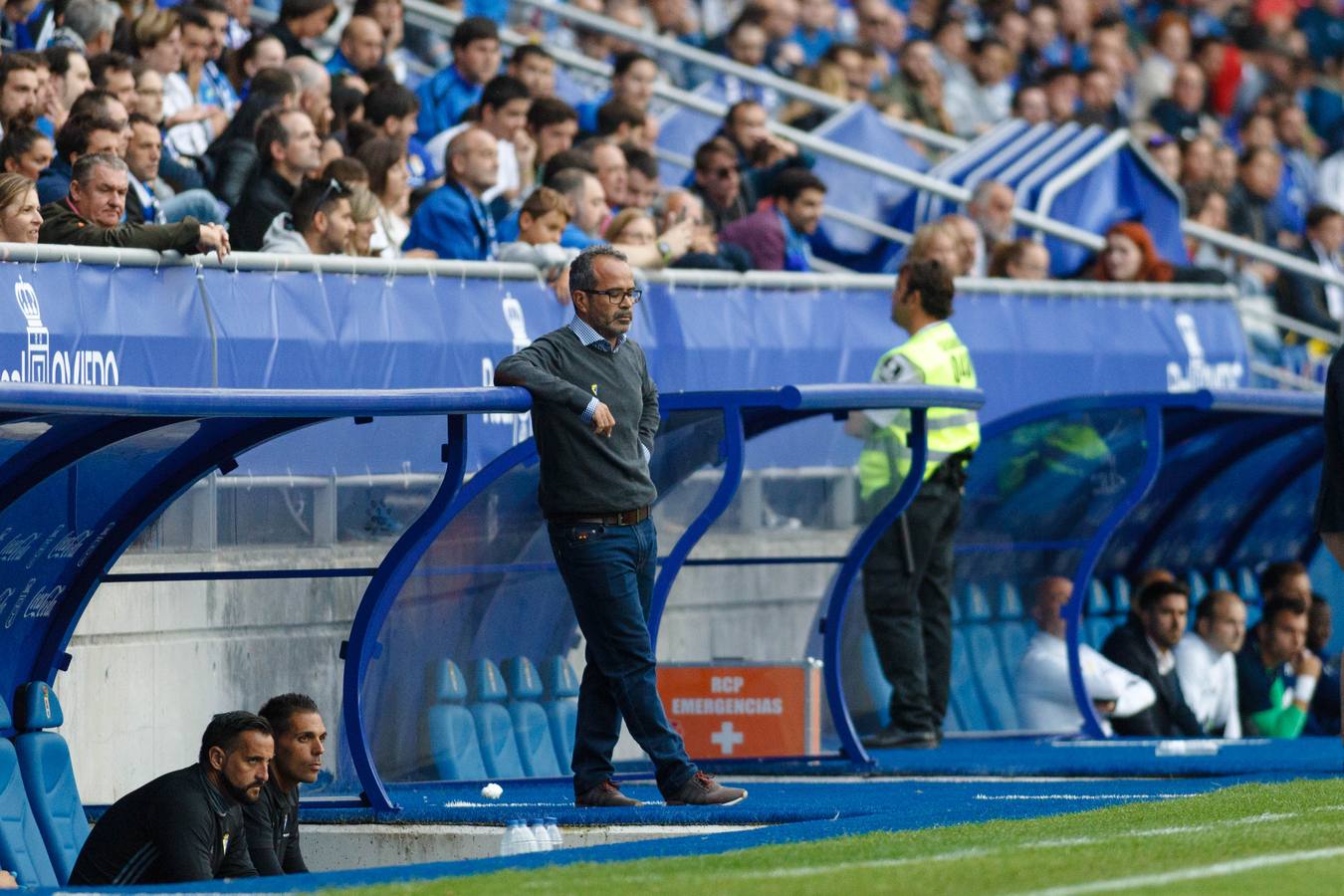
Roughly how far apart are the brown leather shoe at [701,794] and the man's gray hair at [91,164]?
3515 mm

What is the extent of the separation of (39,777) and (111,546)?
1.11 meters

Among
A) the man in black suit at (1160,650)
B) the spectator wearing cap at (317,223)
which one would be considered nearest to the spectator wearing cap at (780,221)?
the man in black suit at (1160,650)

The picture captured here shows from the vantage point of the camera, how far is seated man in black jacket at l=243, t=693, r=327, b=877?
910 centimetres

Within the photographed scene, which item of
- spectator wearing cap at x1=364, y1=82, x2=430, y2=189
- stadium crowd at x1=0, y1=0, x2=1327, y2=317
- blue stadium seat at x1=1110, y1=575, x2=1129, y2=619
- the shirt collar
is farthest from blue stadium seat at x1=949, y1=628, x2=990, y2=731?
the shirt collar

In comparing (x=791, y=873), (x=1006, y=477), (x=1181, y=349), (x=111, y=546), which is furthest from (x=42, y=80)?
(x=1181, y=349)

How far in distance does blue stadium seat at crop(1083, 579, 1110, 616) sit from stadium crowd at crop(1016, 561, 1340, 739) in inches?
8.8

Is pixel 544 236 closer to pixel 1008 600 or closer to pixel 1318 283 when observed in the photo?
pixel 1008 600

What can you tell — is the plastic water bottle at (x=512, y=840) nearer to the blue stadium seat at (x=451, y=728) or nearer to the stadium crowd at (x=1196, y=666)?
the blue stadium seat at (x=451, y=728)

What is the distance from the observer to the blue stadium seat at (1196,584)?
15.6 m

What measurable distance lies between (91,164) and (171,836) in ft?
11.0

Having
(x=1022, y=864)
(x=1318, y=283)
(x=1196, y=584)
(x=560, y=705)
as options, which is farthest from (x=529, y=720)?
(x=1318, y=283)

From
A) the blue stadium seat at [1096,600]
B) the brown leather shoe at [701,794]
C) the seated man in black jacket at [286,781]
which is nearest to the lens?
the seated man in black jacket at [286,781]

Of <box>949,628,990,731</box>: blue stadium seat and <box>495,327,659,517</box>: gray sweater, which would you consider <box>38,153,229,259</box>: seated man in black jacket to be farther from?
<box>949,628,990,731</box>: blue stadium seat

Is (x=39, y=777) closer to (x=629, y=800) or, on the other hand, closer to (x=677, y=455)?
(x=629, y=800)
